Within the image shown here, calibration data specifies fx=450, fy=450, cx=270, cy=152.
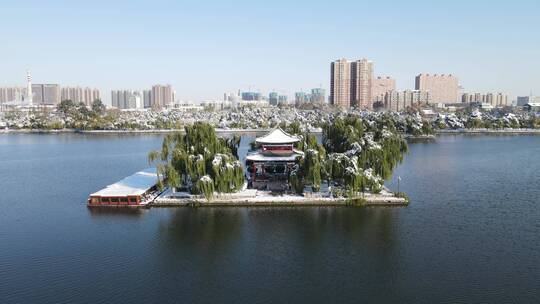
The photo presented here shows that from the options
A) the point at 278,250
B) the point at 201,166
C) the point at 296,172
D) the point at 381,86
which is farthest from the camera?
the point at 381,86

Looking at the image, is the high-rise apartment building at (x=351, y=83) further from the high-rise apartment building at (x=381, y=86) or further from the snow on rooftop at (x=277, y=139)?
the snow on rooftop at (x=277, y=139)

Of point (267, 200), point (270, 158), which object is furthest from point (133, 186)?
point (267, 200)

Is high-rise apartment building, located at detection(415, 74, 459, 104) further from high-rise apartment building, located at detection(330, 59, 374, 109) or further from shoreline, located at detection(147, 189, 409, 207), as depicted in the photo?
shoreline, located at detection(147, 189, 409, 207)

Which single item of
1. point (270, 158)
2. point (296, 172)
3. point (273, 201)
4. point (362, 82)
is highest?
point (362, 82)

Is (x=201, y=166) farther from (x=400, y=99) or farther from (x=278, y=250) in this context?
(x=400, y=99)

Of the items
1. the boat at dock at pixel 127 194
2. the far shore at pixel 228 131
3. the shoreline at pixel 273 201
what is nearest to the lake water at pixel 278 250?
the shoreline at pixel 273 201

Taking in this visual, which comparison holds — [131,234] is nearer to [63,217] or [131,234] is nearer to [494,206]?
[63,217]
